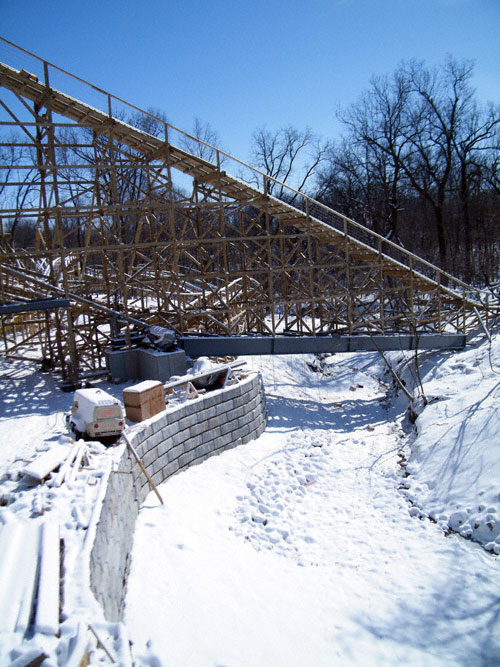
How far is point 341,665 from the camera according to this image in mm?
4773

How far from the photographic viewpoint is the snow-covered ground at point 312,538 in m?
4.93

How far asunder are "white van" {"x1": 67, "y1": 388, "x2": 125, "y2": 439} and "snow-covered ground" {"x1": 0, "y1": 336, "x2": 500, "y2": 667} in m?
0.36

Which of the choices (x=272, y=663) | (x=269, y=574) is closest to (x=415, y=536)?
(x=269, y=574)

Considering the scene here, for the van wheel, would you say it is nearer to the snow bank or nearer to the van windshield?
the van windshield

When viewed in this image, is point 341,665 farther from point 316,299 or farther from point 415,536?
point 316,299

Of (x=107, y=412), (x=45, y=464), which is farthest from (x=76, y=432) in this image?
(x=45, y=464)

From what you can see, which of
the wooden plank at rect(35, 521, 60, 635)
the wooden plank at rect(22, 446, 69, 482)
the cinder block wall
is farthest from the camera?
the wooden plank at rect(22, 446, 69, 482)

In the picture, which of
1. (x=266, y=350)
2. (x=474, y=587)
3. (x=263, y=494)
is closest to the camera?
(x=474, y=587)

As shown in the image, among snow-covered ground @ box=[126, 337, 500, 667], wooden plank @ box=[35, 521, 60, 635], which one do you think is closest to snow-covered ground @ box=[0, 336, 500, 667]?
snow-covered ground @ box=[126, 337, 500, 667]

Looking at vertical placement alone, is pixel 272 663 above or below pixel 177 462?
below

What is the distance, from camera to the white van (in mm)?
7041

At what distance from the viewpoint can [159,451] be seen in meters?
8.06

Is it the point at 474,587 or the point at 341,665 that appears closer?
the point at 341,665

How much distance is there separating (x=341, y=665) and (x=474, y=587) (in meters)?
2.14
